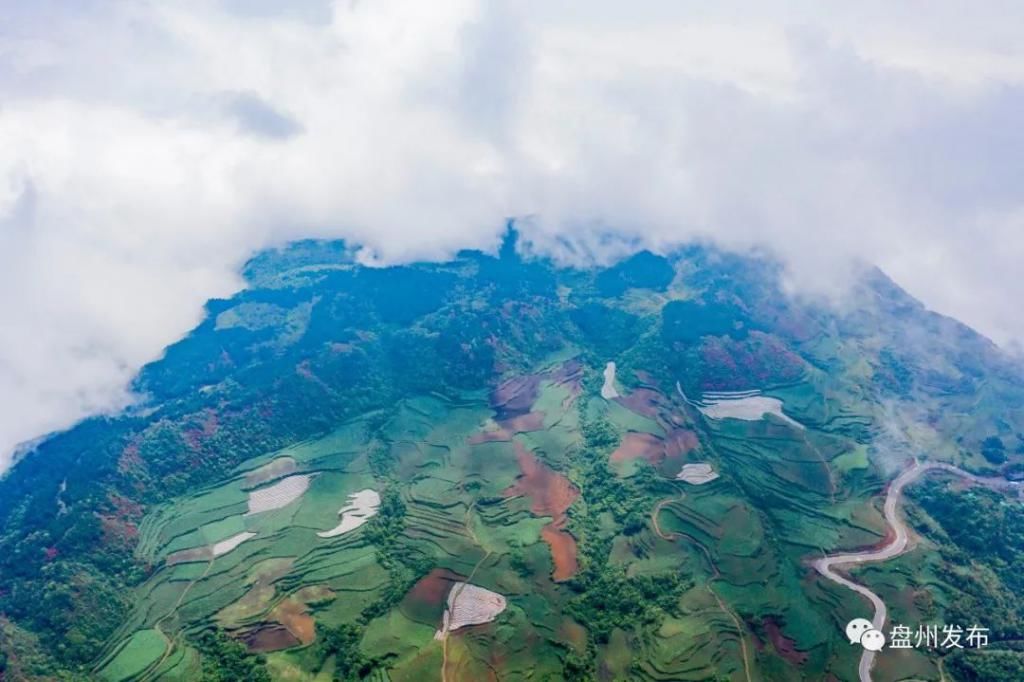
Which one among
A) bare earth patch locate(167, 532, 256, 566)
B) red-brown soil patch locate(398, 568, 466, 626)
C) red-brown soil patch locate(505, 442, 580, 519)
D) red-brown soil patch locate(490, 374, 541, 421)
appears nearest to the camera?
red-brown soil patch locate(398, 568, 466, 626)

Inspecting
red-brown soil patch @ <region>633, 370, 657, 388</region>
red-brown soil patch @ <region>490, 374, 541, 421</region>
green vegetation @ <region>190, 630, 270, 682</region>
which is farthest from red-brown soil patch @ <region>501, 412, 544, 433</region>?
green vegetation @ <region>190, 630, 270, 682</region>

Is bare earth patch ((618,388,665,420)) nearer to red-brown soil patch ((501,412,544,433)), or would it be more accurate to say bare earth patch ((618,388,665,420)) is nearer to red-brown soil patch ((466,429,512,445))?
red-brown soil patch ((501,412,544,433))

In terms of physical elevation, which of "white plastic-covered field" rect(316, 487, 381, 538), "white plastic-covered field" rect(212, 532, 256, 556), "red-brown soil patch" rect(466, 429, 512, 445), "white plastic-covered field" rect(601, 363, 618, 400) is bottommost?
"white plastic-covered field" rect(212, 532, 256, 556)

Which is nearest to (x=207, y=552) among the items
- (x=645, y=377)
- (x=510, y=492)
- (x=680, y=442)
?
(x=510, y=492)

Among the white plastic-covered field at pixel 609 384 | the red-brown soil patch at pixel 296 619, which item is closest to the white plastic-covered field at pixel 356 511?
the red-brown soil patch at pixel 296 619

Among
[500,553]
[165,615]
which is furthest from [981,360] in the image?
[165,615]

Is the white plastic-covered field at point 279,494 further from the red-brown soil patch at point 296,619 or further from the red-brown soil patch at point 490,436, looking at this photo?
the red-brown soil patch at point 490,436
